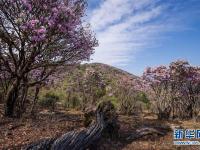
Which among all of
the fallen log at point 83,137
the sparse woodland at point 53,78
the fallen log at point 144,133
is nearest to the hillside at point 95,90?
the sparse woodland at point 53,78

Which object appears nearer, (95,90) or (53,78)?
(53,78)

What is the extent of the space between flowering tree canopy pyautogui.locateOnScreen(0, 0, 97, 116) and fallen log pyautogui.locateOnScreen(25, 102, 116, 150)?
3.34 m

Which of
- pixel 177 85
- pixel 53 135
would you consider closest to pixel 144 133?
pixel 53 135

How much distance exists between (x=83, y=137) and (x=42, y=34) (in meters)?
4.31

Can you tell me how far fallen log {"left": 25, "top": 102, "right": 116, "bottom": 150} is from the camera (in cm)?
947

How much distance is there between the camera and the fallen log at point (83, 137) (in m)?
9.47

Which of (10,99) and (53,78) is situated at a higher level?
(53,78)

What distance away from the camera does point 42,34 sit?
12930mm

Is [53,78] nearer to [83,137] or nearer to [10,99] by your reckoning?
[10,99]

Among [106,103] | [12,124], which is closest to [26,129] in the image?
[12,124]

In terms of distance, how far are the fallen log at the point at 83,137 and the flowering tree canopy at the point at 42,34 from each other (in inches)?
131

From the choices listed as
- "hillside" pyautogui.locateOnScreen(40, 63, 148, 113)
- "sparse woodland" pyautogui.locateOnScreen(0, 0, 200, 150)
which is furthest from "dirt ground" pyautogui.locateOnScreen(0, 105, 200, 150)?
"hillside" pyautogui.locateOnScreen(40, 63, 148, 113)

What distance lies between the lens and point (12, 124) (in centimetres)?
1413

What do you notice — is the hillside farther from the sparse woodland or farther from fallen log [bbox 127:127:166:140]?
fallen log [bbox 127:127:166:140]
